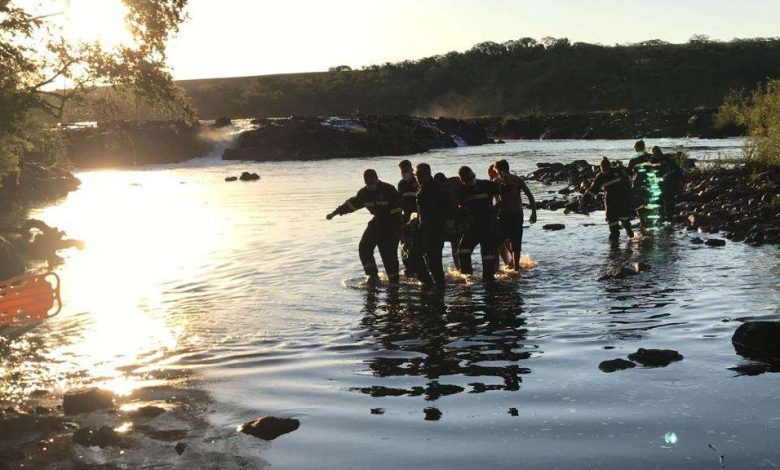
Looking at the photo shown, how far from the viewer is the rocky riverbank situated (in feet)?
64.9

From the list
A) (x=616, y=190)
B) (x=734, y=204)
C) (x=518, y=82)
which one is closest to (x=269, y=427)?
(x=616, y=190)

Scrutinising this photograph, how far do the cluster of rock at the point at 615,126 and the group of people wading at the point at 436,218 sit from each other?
55.2 metres

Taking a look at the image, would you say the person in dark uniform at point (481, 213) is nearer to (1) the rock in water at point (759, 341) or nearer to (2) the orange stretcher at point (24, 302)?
(1) the rock in water at point (759, 341)

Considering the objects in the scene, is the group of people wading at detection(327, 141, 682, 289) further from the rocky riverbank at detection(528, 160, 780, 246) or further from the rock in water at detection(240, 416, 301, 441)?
the rock in water at detection(240, 416, 301, 441)

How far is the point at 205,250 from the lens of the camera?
2222cm

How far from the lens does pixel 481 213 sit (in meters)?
15.0

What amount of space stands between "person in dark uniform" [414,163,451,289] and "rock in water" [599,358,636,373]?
18.7 ft

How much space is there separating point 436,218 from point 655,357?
5.99 m

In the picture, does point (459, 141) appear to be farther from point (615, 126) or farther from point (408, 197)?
point (408, 197)

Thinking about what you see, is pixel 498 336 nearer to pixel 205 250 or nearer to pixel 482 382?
pixel 482 382

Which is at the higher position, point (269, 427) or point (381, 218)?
point (381, 218)

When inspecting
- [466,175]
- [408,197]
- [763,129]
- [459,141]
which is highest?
[763,129]

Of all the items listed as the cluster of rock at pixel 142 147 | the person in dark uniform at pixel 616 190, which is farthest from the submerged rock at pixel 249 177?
the person in dark uniform at pixel 616 190

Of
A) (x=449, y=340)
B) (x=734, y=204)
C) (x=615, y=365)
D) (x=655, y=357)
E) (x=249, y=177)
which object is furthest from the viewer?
(x=249, y=177)
